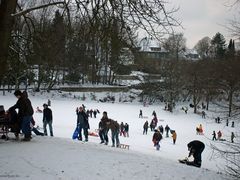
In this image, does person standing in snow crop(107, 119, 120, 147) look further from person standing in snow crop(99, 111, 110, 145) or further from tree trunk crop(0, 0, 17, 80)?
tree trunk crop(0, 0, 17, 80)

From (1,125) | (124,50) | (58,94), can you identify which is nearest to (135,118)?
(58,94)

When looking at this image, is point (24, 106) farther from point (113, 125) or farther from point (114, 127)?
point (114, 127)

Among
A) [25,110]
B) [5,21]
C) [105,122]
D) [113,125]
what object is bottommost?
[113,125]

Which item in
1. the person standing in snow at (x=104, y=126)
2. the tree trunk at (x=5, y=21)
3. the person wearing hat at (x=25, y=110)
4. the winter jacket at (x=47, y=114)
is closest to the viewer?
the tree trunk at (x=5, y=21)

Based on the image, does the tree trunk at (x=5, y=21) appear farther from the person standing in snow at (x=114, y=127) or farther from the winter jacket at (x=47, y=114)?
the person standing in snow at (x=114, y=127)

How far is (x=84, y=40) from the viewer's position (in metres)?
9.87

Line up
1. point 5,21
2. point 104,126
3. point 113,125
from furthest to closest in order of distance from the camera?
point 113,125 → point 104,126 → point 5,21

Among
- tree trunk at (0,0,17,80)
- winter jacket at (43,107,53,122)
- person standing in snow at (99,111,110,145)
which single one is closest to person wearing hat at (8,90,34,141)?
tree trunk at (0,0,17,80)

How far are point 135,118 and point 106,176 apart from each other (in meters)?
33.4

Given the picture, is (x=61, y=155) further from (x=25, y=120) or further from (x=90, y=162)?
(x=25, y=120)

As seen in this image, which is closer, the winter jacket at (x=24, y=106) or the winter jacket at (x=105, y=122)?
the winter jacket at (x=24, y=106)

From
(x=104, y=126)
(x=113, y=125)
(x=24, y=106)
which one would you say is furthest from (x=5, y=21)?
(x=113, y=125)

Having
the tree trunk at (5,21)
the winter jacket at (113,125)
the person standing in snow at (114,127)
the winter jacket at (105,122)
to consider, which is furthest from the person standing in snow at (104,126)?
the tree trunk at (5,21)

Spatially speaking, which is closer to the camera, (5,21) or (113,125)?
(5,21)
